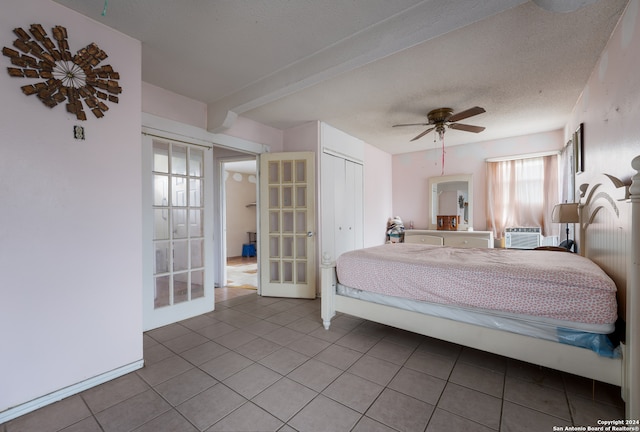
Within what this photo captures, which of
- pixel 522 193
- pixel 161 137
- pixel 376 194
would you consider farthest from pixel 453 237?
pixel 161 137

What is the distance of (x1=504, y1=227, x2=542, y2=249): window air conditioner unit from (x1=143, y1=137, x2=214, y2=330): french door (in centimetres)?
475

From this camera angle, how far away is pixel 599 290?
5.05 ft

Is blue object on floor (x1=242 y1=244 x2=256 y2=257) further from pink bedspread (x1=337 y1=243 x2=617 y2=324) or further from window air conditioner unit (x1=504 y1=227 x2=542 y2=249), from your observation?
window air conditioner unit (x1=504 y1=227 x2=542 y2=249)

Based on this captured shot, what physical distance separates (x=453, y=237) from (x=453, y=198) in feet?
2.68

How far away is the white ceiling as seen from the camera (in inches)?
69.4

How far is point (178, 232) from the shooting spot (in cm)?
305

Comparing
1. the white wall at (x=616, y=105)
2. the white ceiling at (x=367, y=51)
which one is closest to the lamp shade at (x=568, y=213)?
the white wall at (x=616, y=105)

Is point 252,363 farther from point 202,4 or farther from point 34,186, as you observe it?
point 202,4

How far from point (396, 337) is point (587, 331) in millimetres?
1396

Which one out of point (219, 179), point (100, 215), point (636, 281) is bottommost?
point (636, 281)

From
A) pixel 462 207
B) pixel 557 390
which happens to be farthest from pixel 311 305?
pixel 462 207

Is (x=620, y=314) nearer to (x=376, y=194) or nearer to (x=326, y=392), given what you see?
(x=326, y=392)

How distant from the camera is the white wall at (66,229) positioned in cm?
158

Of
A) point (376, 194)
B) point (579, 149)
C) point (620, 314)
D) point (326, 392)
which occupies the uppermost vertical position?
point (579, 149)
